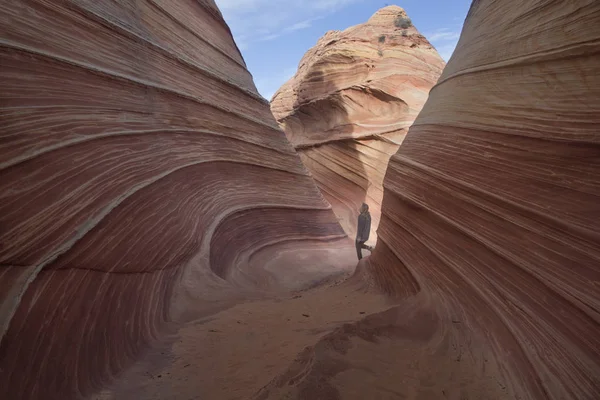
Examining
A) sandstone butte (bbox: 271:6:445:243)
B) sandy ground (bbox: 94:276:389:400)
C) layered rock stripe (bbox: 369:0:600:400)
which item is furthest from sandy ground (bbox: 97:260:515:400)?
sandstone butte (bbox: 271:6:445:243)

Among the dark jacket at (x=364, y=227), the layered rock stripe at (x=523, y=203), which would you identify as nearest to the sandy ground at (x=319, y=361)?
the layered rock stripe at (x=523, y=203)

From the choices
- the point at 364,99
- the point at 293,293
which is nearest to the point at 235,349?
the point at 293,293

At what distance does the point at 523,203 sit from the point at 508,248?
27cm

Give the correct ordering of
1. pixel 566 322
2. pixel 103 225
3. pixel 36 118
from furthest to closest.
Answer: pixel 103 225
pixel 36 118
pixel 566 322

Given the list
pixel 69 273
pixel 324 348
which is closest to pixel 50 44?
pixel 69 273

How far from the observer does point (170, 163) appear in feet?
11.0

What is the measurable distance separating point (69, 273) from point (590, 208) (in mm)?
2734

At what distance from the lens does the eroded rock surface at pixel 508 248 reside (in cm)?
148

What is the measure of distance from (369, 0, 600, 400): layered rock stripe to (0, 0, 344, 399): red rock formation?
2.04m

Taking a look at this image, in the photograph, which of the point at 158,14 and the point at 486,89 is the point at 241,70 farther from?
the point at 486,89

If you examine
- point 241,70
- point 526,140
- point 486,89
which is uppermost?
point 241,70

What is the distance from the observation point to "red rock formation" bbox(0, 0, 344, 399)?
5.62 feet

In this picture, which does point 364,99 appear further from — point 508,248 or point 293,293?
point 508,248

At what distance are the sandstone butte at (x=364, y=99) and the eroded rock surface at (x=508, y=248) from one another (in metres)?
6.71
